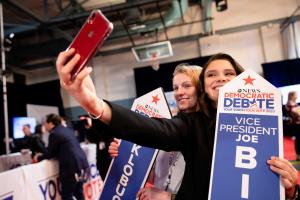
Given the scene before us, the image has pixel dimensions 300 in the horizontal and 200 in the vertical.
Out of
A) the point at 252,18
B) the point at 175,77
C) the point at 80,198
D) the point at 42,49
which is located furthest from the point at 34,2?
the point at 175,77

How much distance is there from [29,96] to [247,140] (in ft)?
28.3

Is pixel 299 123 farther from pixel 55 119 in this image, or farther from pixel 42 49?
pixel 42 49

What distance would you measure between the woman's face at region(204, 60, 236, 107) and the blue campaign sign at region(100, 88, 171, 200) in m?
0.53

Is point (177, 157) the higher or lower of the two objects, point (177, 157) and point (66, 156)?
the higher

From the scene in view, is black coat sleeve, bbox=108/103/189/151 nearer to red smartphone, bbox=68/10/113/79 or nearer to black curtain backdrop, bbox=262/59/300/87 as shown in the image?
red smartphone, bbox=68/10/113/79

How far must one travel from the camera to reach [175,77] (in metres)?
1.55

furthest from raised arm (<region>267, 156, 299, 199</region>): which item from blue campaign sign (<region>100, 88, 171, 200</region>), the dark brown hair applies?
the dark brown hair

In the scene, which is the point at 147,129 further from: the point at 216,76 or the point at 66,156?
the point at 66,156

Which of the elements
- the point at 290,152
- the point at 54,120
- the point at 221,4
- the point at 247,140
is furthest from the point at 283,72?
the point at 247,140

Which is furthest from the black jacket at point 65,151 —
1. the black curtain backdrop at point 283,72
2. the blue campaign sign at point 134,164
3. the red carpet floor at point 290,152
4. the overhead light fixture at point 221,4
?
the black curtain backdrop at point 283,72

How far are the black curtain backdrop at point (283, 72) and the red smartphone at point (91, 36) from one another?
25.3ft

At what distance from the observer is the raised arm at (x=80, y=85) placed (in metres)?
0.73

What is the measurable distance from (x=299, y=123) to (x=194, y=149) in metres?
4.68

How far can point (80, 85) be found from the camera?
Answer: 76 centimetres
